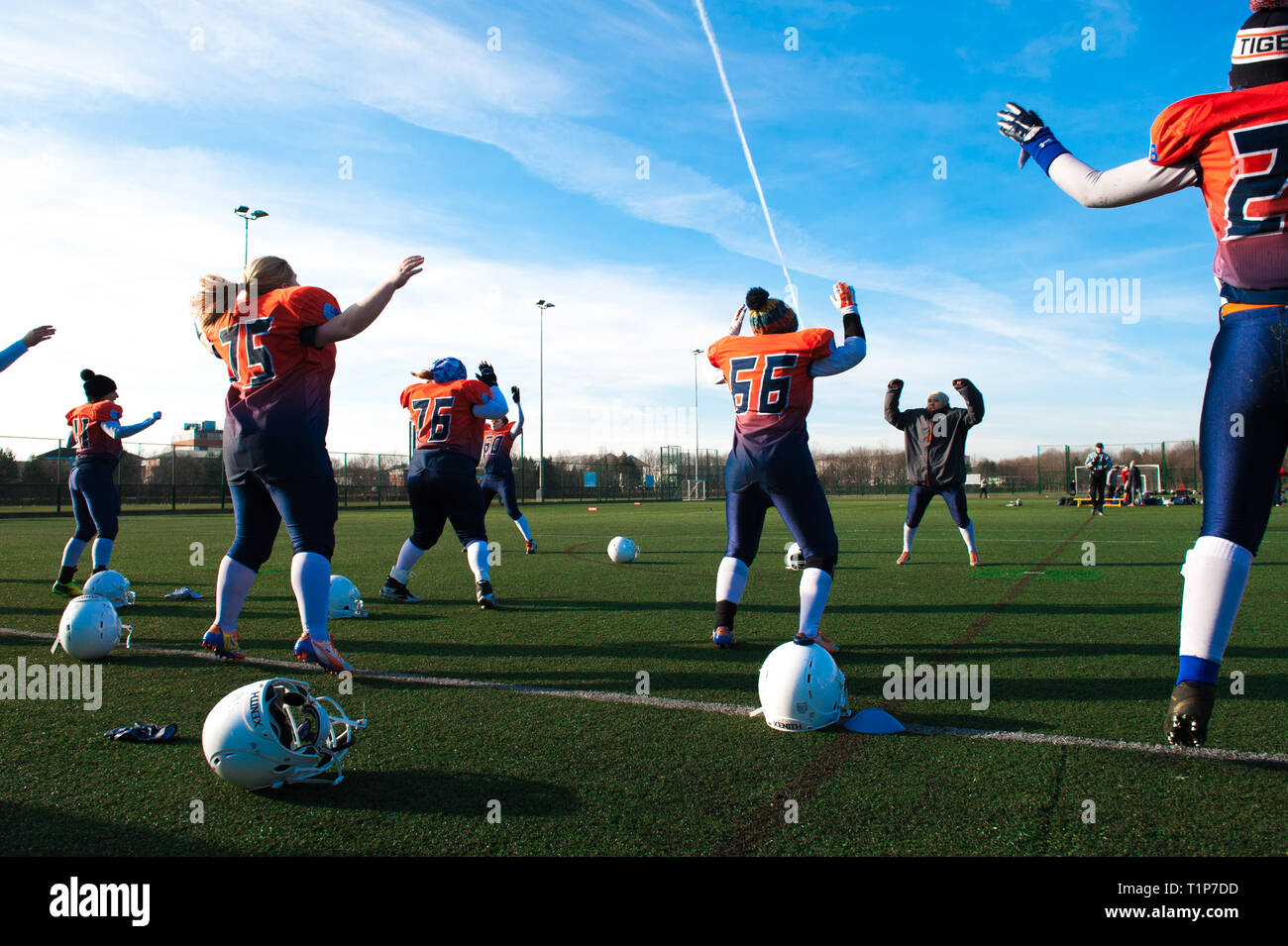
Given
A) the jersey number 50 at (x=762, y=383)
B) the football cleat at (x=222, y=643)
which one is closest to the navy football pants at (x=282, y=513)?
the football cleat at (x=222, y=643)

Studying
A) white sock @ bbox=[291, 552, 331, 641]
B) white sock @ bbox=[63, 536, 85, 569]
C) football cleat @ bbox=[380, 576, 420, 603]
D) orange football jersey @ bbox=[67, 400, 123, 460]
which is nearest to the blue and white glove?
white sock @ bbox=[291, 552, 331, 641]

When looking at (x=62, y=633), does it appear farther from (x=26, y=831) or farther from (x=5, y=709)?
(x=26, y=831)

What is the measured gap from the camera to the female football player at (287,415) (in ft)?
14.6

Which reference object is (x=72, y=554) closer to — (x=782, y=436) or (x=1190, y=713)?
(x=782, y=436)

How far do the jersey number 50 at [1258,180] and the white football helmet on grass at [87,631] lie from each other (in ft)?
19.4

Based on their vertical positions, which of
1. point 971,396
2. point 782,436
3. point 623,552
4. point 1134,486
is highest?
point 971,396

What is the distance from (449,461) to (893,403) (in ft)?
16.4

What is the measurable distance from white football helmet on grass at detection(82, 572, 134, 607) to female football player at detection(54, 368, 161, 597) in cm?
150

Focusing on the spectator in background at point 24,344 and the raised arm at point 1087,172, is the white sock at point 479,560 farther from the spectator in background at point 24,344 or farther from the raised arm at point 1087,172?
the raised arm at point 1087,172

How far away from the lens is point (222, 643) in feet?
15.7

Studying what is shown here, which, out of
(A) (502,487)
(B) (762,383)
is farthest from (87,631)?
(A) (502,487)

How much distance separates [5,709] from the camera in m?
3.79

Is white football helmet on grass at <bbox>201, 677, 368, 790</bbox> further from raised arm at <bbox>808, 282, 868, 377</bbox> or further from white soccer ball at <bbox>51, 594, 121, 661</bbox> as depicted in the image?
raised arm at <bbox>808, 282, 868, 377</bbox>

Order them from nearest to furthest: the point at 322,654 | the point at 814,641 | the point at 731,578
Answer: the point at 322,654 → the point at 814,641 → the point at 731,578
